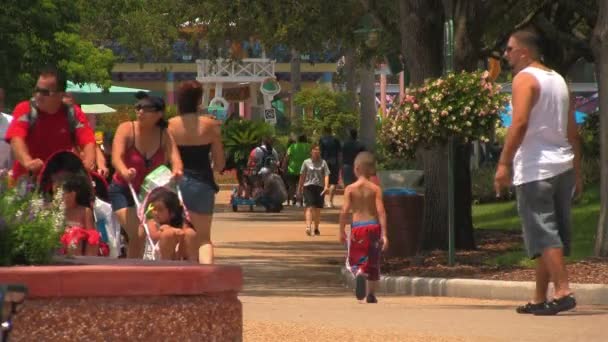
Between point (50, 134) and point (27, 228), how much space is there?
14.2 ft

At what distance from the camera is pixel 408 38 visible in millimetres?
18453

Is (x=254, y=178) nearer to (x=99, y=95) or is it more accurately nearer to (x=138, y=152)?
(x=99, y=95)

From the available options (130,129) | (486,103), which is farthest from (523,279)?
(130,129)

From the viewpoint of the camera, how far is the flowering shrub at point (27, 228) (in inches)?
280

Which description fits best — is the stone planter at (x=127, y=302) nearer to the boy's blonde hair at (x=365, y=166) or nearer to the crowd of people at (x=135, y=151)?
the crowd of people at (x=135, y=151)

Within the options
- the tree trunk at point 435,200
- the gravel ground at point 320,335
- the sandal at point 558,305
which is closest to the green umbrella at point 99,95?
the tree trunk at point 435,200

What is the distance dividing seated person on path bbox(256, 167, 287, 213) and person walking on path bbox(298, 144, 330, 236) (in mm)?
3927

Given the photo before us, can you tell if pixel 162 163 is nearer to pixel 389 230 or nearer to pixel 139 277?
pixel 139 277

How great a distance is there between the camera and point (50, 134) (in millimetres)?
11523

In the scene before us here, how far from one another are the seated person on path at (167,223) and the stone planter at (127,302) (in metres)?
4.54

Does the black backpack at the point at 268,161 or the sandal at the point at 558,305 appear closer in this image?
the sandal at the point at 558,305

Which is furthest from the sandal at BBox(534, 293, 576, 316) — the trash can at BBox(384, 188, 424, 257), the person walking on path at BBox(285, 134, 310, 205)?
the person walking on path at BBox(285, 134, 310, 205)

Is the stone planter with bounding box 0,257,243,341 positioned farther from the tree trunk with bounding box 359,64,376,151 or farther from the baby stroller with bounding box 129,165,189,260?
the tree trunk with bounding box 359,64,376,151

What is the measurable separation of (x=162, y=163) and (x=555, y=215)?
9.25ft
